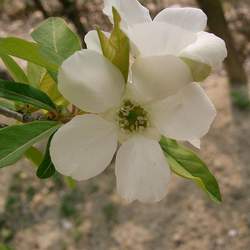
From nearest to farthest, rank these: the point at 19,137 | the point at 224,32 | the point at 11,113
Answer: the point at 19,137
the point at 11,113
the point at 224,32

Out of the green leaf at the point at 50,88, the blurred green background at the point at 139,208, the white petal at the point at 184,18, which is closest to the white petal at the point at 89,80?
the white petal at the point at 184,18

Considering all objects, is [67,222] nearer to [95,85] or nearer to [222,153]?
[222,153]

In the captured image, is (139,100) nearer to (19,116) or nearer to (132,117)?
(132,117)

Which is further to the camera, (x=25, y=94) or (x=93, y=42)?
(x=25, y=94)

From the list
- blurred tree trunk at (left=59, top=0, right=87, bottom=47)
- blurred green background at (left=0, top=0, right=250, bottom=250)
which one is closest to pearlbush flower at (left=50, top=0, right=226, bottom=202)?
blurred green background at (left=0, top=0, right=250, bottom=250)

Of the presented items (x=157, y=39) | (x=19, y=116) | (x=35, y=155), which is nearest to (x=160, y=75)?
(x=157, y=39)

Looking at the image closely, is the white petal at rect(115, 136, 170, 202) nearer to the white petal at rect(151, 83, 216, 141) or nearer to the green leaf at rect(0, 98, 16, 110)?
the white petal at rect(151, 83, 216, 141)

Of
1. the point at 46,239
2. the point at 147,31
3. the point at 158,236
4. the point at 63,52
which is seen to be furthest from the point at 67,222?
the point at 147,31
